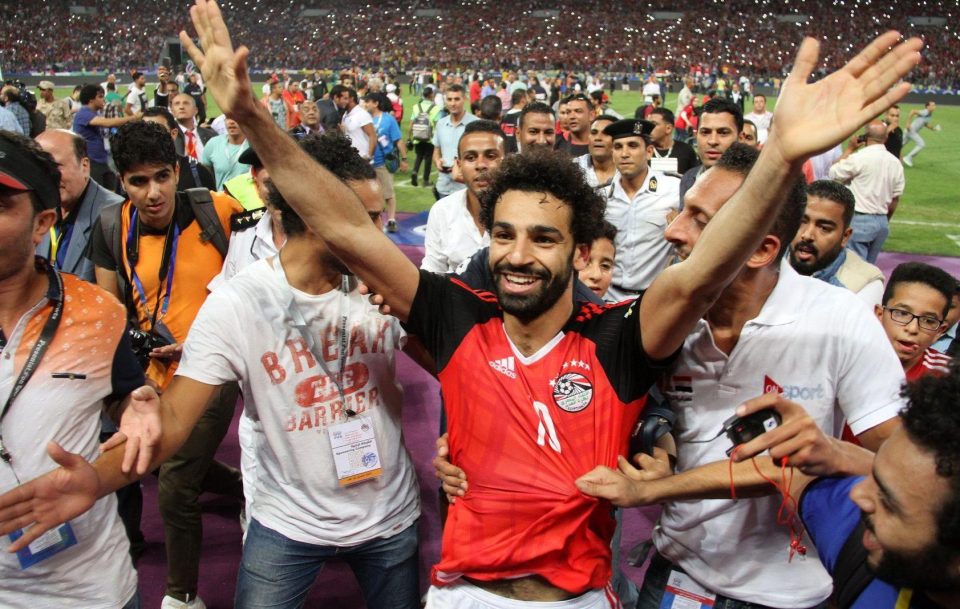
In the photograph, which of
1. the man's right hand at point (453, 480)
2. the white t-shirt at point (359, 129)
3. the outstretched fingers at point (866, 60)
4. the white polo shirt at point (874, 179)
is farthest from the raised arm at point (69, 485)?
the white t-shirt at point (359, 129)

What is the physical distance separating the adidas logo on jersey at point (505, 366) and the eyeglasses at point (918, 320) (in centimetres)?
233

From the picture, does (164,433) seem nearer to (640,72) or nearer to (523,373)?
(523,373)

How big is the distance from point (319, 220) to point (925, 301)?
2.94 metres

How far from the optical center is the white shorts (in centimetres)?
218

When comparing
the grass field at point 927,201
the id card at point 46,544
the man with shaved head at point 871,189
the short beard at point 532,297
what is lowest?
the grass field at point 927,201

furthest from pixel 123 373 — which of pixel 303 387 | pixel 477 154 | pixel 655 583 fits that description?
pixel 477 154

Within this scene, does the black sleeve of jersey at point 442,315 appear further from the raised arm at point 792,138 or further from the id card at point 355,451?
the raised arm at point 792,138

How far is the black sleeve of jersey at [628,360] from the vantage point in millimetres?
2258

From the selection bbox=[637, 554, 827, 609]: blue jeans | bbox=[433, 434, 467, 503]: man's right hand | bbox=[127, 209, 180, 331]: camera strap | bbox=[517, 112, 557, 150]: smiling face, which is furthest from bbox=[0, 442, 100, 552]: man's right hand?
bbox=[517, 112, 557, 150]: smiling face

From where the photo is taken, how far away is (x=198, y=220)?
4430mm

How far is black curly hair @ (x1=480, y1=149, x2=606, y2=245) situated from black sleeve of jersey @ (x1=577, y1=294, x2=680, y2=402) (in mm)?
335

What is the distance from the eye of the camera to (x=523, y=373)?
232cm

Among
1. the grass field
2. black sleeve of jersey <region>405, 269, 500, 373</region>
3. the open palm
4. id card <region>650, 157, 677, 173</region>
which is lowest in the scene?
the grass field

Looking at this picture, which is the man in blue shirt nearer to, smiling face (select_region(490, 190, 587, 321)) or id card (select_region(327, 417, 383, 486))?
id card (select_region(327, 417, 383, 486))
